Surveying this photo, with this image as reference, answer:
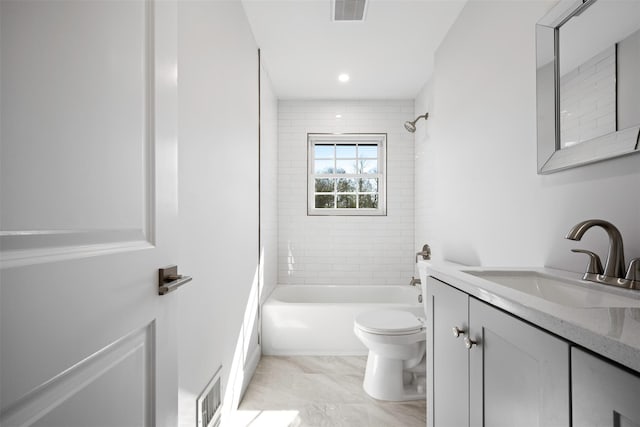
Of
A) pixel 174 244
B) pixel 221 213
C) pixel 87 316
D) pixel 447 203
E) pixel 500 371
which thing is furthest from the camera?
pixel 447 203

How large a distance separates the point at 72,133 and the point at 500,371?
103cm

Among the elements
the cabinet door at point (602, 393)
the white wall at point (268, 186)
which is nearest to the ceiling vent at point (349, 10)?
the white wall at point (268, 186)

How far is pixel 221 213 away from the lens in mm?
1805

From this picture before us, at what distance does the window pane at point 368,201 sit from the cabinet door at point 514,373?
9.92 feet

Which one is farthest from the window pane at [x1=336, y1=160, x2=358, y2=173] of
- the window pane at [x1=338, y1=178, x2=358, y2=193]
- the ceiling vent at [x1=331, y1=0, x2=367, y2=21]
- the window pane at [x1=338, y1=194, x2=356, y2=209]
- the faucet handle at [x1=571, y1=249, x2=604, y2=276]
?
the faucet handle at [x1=571, y1=249, x2=604, y2=276]

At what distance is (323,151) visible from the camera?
A: 4004mm

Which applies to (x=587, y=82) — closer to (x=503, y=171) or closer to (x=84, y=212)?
(x=503, y=171)

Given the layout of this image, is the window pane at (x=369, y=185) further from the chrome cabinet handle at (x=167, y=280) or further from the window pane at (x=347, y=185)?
the chrome cabinet handle at (x=167, y=280)

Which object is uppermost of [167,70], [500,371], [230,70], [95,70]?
[230,70]

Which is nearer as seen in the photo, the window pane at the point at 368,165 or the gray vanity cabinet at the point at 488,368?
the gray vanity cabinet at the point at 488,368

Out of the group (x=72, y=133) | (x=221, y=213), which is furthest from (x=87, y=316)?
(x=221, y=213)

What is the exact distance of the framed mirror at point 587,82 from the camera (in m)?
0.99

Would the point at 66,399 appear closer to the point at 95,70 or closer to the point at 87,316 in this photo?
the point at 87,316

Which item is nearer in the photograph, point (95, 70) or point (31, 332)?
point (31, 332)
